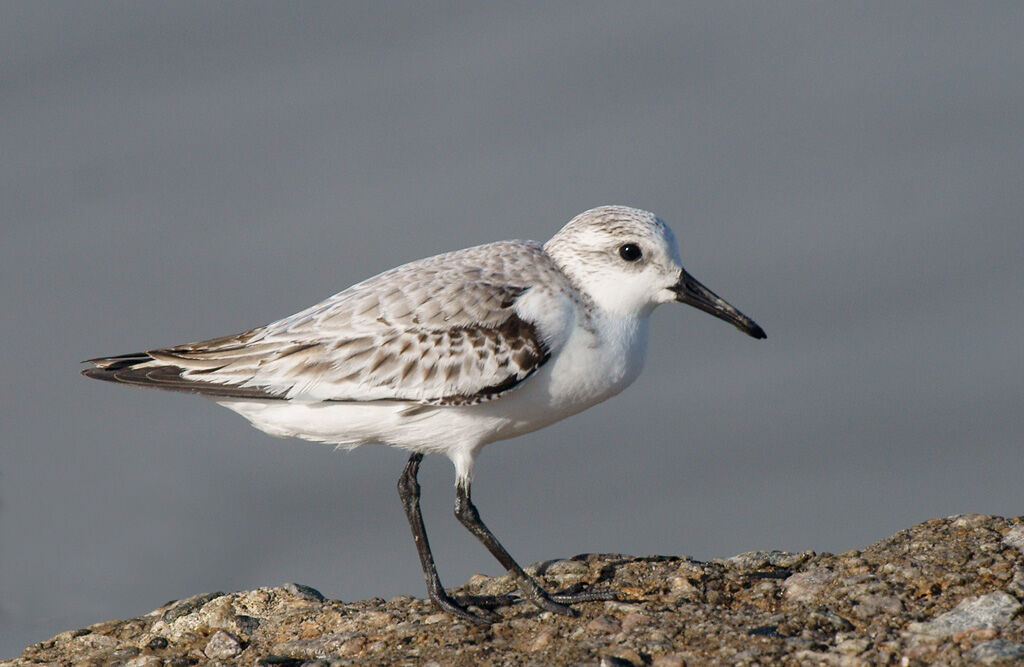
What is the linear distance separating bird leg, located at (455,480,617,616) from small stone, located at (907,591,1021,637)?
6.69ft

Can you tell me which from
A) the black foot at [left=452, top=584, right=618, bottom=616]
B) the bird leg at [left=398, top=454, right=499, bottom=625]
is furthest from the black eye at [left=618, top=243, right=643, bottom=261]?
the black foot at [left=452, top=584, right=618, bottom=616]

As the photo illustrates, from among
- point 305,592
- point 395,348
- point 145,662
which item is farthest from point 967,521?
point 145,662

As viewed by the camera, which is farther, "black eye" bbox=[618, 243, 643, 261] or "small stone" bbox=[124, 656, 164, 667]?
"black eye" bbox=[618, 243, 643, 261]

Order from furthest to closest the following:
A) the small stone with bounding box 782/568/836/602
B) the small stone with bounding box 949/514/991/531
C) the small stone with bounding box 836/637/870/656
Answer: the small stone with bounding box 949/514/991/531
the small stone with bounding box 782/568/836/602
the small stone with bounding box 836/637/870/656

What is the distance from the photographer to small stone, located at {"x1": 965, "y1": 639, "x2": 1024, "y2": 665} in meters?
6.99

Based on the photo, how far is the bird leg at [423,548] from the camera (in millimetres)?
8562

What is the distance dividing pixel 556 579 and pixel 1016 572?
9.93 ft

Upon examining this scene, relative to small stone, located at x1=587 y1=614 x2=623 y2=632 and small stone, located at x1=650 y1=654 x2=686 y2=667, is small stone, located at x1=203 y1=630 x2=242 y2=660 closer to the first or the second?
small stone, located at x1=587 y1=614 x2=623 y2=632

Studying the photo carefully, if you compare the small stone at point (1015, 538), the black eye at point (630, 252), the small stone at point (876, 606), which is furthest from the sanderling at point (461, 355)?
the small stone at point (1015, 538)

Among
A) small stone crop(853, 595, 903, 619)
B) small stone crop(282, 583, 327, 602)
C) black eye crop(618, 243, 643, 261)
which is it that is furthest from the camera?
small stone crop(282, 583, 327, 602)

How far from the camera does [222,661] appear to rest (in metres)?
8.59

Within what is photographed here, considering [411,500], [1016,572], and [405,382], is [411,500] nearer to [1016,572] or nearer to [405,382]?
[405,382]

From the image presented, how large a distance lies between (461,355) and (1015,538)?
3.93 metres

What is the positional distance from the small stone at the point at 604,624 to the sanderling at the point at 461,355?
13.8 inches
